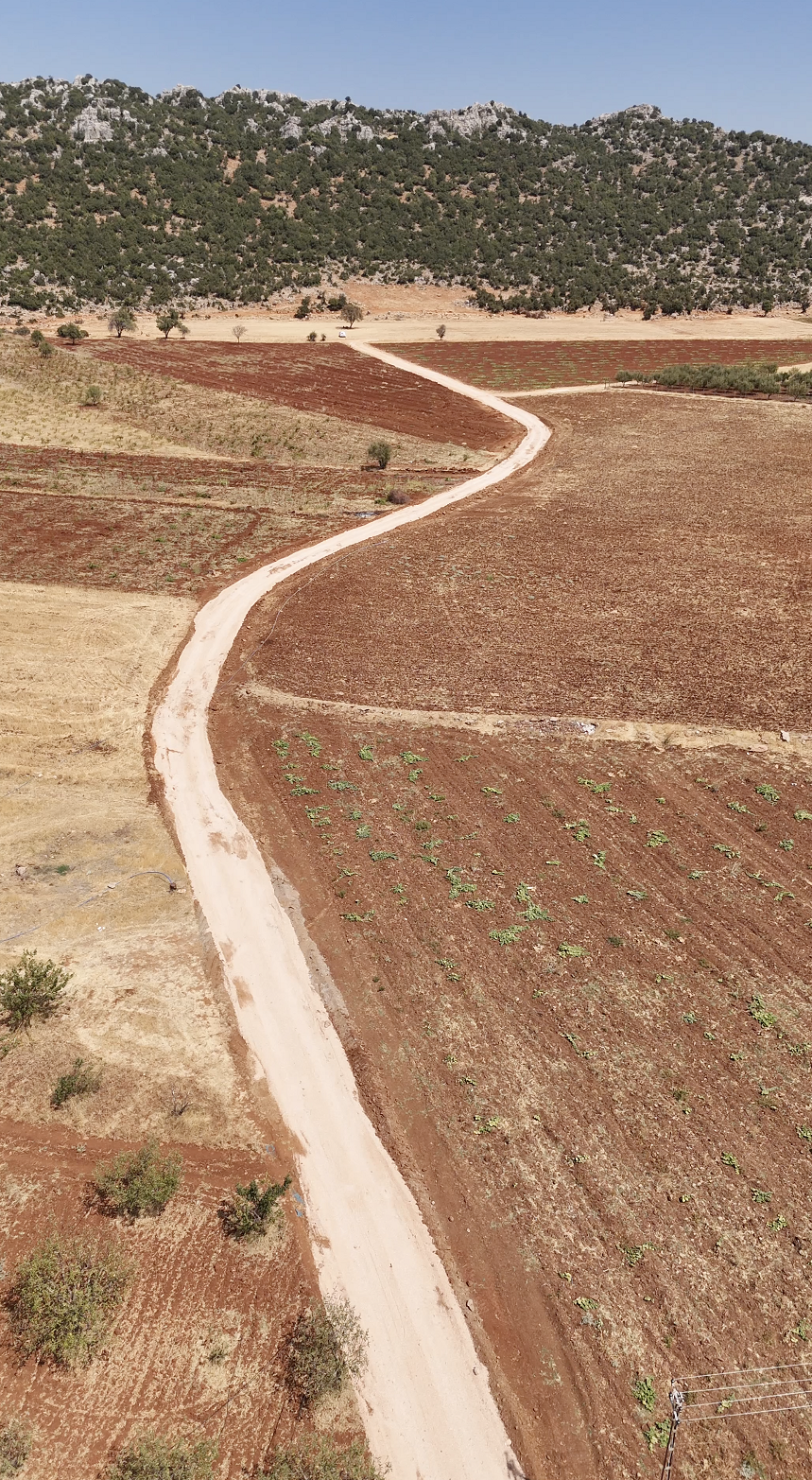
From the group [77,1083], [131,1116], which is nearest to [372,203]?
[77,1083]

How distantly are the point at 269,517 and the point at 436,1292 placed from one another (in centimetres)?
3894

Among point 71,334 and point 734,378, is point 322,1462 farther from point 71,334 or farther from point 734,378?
point 71,334

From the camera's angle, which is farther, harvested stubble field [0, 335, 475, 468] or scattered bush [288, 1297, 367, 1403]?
harvested stubble field [0, 335, 475, 468]

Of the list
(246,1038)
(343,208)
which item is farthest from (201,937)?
(343,208)

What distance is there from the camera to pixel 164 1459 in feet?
31.4

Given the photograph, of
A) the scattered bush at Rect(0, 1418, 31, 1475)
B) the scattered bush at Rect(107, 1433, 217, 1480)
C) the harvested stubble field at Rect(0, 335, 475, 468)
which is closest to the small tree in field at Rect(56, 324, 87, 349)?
the harvested stubble field at Rect(0, 335, 475, 468)

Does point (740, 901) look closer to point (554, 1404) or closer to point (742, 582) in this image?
point (554, 1404)

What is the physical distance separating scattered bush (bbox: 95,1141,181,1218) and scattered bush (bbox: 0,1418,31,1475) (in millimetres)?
2767

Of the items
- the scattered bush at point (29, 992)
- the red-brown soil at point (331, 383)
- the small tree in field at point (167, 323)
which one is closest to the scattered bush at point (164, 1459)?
the scattered bush at point (29, 992)

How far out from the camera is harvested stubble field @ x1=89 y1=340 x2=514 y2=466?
59906 mm

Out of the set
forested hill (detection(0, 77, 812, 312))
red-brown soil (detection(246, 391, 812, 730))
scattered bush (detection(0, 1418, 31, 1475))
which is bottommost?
scattered bush (detection(0, 1418, 31, 1475))

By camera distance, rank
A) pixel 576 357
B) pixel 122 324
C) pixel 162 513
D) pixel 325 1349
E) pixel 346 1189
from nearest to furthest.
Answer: pixel 325 1349 < pixel 346 1189 < pixel 162 513 < pixel 122 324 < pixel 576 357

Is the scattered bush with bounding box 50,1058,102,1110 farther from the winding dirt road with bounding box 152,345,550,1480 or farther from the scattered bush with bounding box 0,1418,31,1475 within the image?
the scattered bush with bounding box 0,1418,31,1475

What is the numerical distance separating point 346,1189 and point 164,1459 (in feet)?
14.0
